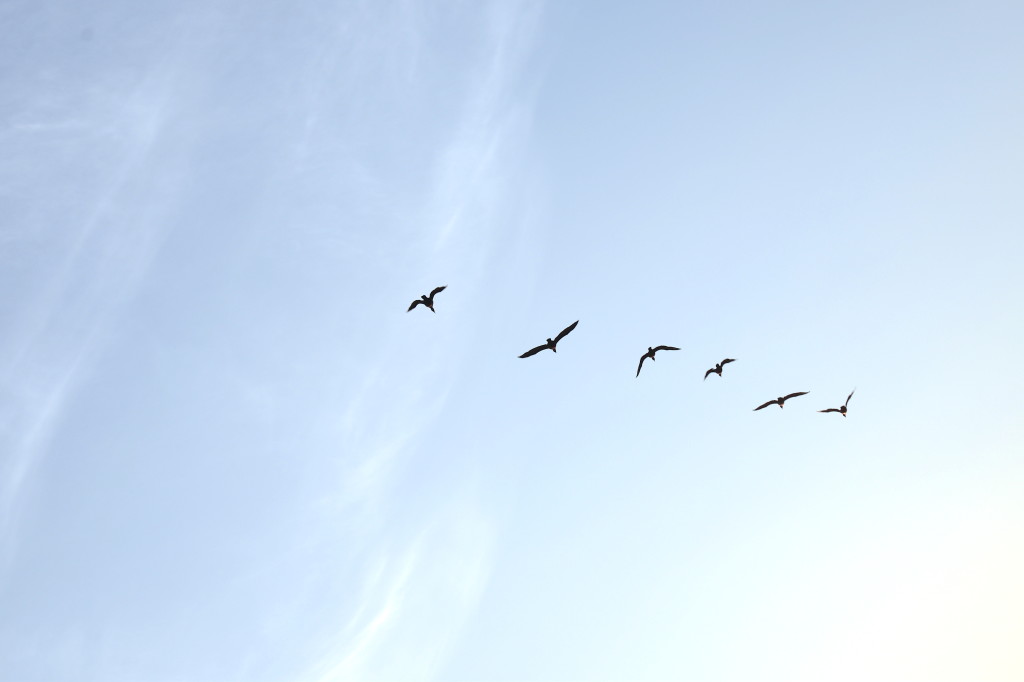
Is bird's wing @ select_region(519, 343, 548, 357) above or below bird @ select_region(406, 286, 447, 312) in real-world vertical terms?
below

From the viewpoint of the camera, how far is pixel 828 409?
9238 cm

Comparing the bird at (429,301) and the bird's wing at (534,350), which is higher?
the bird at (429,301)

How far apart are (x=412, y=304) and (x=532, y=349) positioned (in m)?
13.0

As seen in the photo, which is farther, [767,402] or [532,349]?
[767,402]

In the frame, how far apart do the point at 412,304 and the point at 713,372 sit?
32.7 m

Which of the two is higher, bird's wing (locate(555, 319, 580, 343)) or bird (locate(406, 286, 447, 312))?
bird (locate(406, 286, 447, 312))

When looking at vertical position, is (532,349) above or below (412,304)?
below

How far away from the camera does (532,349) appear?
265ft

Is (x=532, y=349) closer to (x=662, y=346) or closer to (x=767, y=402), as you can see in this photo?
(x=662, y=346)

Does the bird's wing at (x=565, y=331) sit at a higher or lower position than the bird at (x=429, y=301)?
lower

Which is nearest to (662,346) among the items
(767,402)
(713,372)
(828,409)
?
(713,372)

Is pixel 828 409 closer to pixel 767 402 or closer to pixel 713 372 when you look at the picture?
pixel 767 402

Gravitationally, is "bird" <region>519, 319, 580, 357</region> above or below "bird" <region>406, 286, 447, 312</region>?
below

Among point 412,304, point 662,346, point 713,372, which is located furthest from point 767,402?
point 412,304
